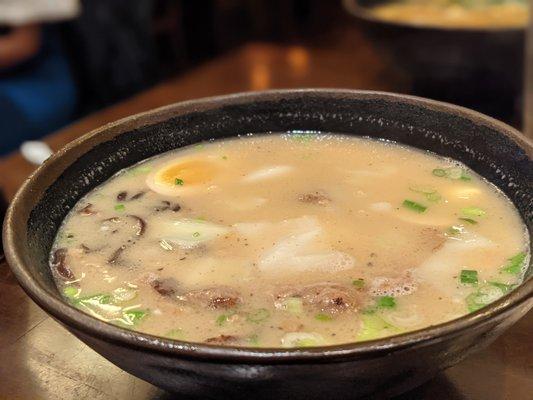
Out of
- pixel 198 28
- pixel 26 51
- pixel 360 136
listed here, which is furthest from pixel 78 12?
pixel 360 136

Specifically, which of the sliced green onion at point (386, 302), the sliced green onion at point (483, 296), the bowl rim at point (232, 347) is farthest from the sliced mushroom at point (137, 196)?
the sliced green onion at point (483, 296)

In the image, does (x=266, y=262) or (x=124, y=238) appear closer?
(x=266, y=262)

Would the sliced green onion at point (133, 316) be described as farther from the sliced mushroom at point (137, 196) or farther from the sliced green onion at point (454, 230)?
the sliced green onion at point (454, 230)

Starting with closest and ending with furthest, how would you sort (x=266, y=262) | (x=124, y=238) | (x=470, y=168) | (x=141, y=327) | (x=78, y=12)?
(x=141, y=327) < (x=266, y=262) < (x=124, y=238) < (x=470, y=168) < (x=78, y=12)

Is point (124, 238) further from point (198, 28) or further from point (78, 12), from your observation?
point (198, 28)

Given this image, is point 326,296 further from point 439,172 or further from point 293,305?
point 439,172

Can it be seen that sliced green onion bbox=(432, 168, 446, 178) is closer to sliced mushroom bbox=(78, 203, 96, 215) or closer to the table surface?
the table surface

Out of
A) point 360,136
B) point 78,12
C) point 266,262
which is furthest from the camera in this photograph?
point 78,12

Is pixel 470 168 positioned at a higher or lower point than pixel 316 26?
higher
